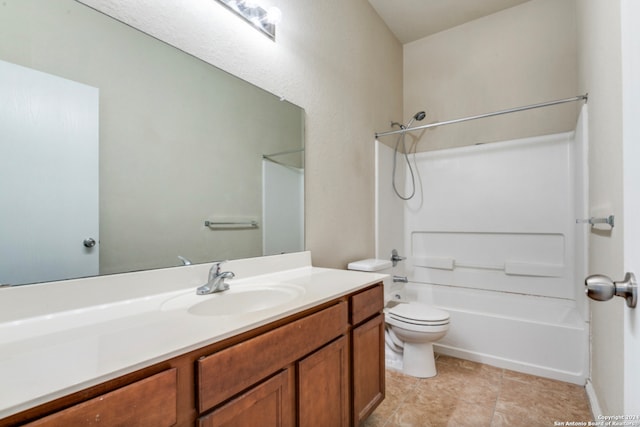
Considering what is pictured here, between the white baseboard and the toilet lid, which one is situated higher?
the toilet lid

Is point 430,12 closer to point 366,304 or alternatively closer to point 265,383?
point 366,304

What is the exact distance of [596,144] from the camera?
158cm

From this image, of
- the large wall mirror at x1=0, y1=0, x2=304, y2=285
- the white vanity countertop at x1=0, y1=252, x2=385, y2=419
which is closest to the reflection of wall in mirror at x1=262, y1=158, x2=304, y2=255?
the large wall mirror at x1=0, y1=0, x2=304, y2=285

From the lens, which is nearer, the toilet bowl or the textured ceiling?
the toilet bowl

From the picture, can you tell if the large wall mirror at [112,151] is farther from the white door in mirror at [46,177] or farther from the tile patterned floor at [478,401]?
the tile patterned floor at [478,401]

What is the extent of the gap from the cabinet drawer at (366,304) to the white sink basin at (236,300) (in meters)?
0.26

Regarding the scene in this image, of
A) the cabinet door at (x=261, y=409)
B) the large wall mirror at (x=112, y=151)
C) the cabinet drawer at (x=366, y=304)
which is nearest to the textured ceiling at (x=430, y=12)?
the large wall mirror at (x=112, y=151)

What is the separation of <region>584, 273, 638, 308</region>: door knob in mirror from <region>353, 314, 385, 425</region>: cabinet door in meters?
0.90

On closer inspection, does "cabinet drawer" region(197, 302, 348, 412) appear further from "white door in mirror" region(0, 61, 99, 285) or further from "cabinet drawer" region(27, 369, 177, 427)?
"white door in mirror" region(0, 61, 99, 285)

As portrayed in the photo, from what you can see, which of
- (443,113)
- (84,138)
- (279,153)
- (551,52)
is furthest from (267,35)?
(551,52)

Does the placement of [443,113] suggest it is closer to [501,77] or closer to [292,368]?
[501,77]

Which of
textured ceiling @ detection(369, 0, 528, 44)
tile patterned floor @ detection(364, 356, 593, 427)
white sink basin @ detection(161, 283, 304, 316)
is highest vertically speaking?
textured ceiling @ detection(369, 0, 528, 44)

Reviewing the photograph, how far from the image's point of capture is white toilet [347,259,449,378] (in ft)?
6.16

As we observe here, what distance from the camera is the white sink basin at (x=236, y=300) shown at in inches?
38.8
